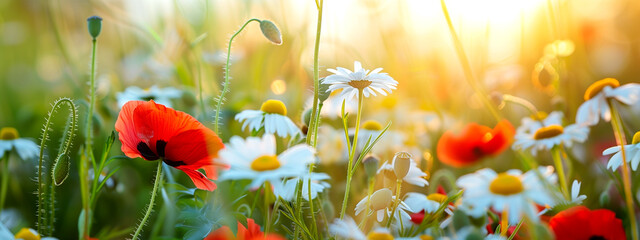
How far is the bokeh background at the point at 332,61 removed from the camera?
1411 millimetres

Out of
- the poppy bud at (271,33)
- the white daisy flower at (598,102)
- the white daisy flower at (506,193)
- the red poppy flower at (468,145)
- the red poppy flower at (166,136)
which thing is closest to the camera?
the white daisy flower at (506,193)

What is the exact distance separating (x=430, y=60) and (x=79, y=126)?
4.71ft

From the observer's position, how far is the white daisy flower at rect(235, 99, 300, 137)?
2.99 ft

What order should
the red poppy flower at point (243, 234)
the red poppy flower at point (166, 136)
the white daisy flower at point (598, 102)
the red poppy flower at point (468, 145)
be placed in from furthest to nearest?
the red poppy flower at point (468, 145) < the white daisy flower at point (598, 102) < the red poppy flower at point (166, 136) < the red poppy flower at point (243, 234)

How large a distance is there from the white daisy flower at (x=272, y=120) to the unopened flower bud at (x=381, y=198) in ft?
0.71

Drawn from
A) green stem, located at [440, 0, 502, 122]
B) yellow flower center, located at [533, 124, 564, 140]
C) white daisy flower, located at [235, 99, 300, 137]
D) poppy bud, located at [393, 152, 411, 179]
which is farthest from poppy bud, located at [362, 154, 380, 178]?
yellow flower center, located at [533, 124, 564, 140]

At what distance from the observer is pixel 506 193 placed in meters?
0.55

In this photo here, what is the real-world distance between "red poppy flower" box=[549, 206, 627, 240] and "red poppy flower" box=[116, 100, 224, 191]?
47 cm

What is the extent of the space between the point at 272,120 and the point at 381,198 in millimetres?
280

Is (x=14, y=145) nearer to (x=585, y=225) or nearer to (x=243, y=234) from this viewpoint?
(x=243, y=234)

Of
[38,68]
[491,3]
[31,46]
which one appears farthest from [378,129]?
[31,46]

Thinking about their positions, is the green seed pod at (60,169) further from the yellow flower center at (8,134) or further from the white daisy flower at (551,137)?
the white daisy flower at (551,137)

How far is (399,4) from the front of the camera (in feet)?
6.00

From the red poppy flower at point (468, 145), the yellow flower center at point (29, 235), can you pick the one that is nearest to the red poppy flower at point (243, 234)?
the yellow flower center at point (29, 235)
